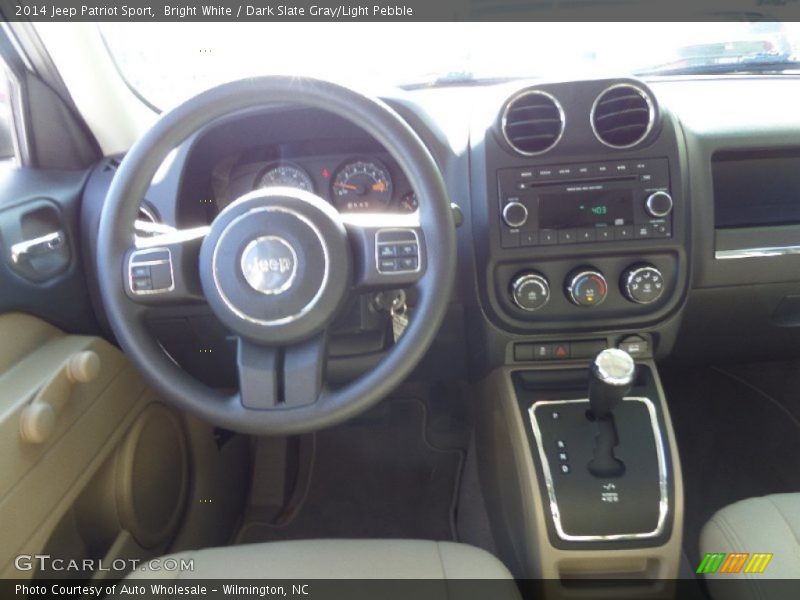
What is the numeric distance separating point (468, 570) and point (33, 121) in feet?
4.04

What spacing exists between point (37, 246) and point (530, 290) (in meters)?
0.93

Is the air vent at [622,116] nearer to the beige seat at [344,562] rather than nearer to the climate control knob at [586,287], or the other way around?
the climate control knob at [586,287]

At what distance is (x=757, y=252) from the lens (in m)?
1.36

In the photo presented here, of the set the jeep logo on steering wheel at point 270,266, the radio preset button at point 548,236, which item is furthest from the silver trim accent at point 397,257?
the radio preset button at point 548,236

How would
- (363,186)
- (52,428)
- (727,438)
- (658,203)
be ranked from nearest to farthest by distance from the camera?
(52,428)
(658,203)
(363,186)
(727,438)

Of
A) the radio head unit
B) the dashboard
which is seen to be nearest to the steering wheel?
the dashboard

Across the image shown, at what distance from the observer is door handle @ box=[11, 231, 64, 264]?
1188mm

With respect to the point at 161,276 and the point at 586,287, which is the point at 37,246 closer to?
the point at 161,276

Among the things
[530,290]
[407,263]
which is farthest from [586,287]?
[407,263]

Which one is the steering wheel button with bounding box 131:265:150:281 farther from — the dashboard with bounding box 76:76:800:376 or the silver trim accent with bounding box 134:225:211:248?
the dashboard with bounding box 76:76:800:376

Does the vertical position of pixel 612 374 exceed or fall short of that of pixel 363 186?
it falls short

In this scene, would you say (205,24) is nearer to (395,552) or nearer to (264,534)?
(395,552)

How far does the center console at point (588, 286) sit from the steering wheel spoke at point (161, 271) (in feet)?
1.83

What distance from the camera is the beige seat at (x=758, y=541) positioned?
0.99 m
